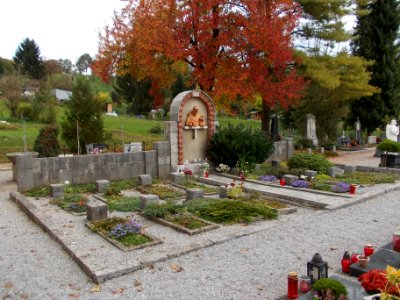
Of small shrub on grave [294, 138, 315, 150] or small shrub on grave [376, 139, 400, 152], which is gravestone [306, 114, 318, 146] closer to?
small shrub on grave [294, 138, 315, 150]

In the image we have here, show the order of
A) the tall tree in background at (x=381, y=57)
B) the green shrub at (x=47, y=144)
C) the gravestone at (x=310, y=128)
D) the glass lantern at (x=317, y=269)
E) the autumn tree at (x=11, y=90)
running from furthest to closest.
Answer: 1. the autumn tree at (x=11, y=90)
2. the tall tree in background at (x=381, y=57)
3. the gravestone at (x=310, y=128)
4. the green shrub at (x=47, y=144)
5. the glass lantern at (x=317, y=269)

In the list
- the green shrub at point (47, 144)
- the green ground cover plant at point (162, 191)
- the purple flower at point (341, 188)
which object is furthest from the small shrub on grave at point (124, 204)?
the green shrub at point (47, 144)

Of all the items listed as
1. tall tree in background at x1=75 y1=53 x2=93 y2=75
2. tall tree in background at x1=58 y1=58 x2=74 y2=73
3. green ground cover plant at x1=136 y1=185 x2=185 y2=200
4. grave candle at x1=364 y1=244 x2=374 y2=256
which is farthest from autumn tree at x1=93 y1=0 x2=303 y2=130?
tall tree in background at x1=75 y1=53 x2=93 y2=75

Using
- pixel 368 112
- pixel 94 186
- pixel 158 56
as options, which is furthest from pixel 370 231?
pixel 368 112

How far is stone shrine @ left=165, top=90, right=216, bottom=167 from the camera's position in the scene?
44.2ft

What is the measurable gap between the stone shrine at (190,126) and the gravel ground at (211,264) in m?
6.35

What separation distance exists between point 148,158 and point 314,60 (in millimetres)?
11854

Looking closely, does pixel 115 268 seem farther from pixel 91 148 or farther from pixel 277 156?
pixel 277 156

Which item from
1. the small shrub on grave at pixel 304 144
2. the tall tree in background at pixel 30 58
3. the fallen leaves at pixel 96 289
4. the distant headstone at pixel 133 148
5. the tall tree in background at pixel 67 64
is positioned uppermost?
the tall tree in background at pixel 67 64

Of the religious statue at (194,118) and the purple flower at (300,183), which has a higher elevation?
the religious statue at (194,118)

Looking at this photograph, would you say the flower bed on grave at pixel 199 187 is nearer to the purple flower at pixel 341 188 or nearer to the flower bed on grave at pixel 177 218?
the flower bed on grave at pixel 177 218

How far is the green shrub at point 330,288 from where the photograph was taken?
384 centimetres

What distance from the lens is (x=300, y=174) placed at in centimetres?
1248

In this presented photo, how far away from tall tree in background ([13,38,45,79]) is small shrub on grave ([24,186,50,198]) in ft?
156
